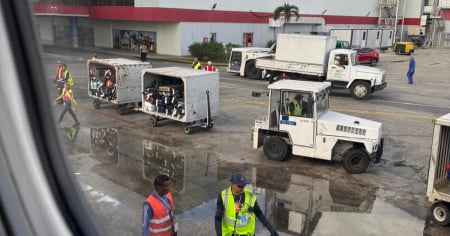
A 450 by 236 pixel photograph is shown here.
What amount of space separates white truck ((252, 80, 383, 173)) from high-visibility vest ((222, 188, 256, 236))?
20.0 feet

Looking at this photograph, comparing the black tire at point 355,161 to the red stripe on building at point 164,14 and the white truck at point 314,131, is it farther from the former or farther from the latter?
the red stripe on building at point 164,14

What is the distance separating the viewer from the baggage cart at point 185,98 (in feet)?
45.0

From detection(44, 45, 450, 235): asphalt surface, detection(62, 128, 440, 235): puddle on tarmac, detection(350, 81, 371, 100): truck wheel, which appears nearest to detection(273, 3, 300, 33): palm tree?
detection(350, 81, 371, 100): truck wheel

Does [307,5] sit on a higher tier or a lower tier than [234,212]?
higher

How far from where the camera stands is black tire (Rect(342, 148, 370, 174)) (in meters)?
10.7

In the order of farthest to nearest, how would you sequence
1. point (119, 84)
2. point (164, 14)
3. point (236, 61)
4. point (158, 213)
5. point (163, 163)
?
point (164, 14) < point (236, 61) < point (119, 84) < point (163, 163) < point (158, 213)

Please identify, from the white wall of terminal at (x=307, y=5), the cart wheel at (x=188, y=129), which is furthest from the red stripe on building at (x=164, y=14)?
the cart wheel at (x=188, y=129)

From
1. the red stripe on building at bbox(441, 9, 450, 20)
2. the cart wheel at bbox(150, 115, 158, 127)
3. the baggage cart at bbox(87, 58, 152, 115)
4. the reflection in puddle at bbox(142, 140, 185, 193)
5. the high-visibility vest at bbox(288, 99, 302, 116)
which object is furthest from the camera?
A: the red stripe on building at bbox(441, 9, 450, 20)

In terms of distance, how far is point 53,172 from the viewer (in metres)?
1.83

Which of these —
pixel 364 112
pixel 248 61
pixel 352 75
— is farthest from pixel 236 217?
pixel 248 61

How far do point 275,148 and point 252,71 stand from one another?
15.6 metres

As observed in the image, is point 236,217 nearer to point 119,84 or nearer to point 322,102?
point 322,102

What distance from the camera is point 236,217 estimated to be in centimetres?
508

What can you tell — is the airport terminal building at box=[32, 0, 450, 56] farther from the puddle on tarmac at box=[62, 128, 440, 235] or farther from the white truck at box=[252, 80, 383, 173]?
the white truck at box=[252, 80, 383, 173]
